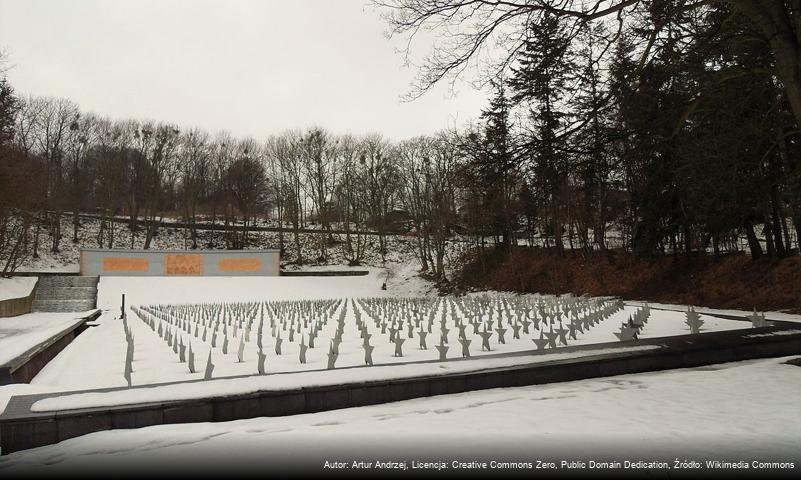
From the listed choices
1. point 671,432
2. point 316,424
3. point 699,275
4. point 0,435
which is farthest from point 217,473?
point 699,275

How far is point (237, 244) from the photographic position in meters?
50.9

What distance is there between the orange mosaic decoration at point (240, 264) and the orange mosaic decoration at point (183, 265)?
162 cm

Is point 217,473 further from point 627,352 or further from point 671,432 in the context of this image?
point 627,352

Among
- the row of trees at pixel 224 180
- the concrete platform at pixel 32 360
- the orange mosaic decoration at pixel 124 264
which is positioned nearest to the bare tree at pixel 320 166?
the row of trees at pixel 224 180

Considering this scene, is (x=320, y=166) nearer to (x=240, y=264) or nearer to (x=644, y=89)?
(x=240, y=264)

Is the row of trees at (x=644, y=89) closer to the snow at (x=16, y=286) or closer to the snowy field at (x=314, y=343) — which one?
the snowy field at (x=314, y=343)

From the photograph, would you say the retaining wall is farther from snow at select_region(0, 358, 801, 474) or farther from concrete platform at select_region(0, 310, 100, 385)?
snow at select_region(0, 358, 801, 474)

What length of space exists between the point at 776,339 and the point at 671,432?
613 cm

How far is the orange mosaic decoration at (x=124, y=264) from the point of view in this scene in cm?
3672

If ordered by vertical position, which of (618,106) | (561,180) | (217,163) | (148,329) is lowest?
(148,329)

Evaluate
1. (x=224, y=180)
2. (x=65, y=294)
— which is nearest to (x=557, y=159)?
(x=65, y=294)

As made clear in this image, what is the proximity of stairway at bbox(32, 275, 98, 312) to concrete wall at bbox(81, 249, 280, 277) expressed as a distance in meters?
3.43

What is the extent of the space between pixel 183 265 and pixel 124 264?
4028mm

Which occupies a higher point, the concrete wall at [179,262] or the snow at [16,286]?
the concrete wall at [179,262]
